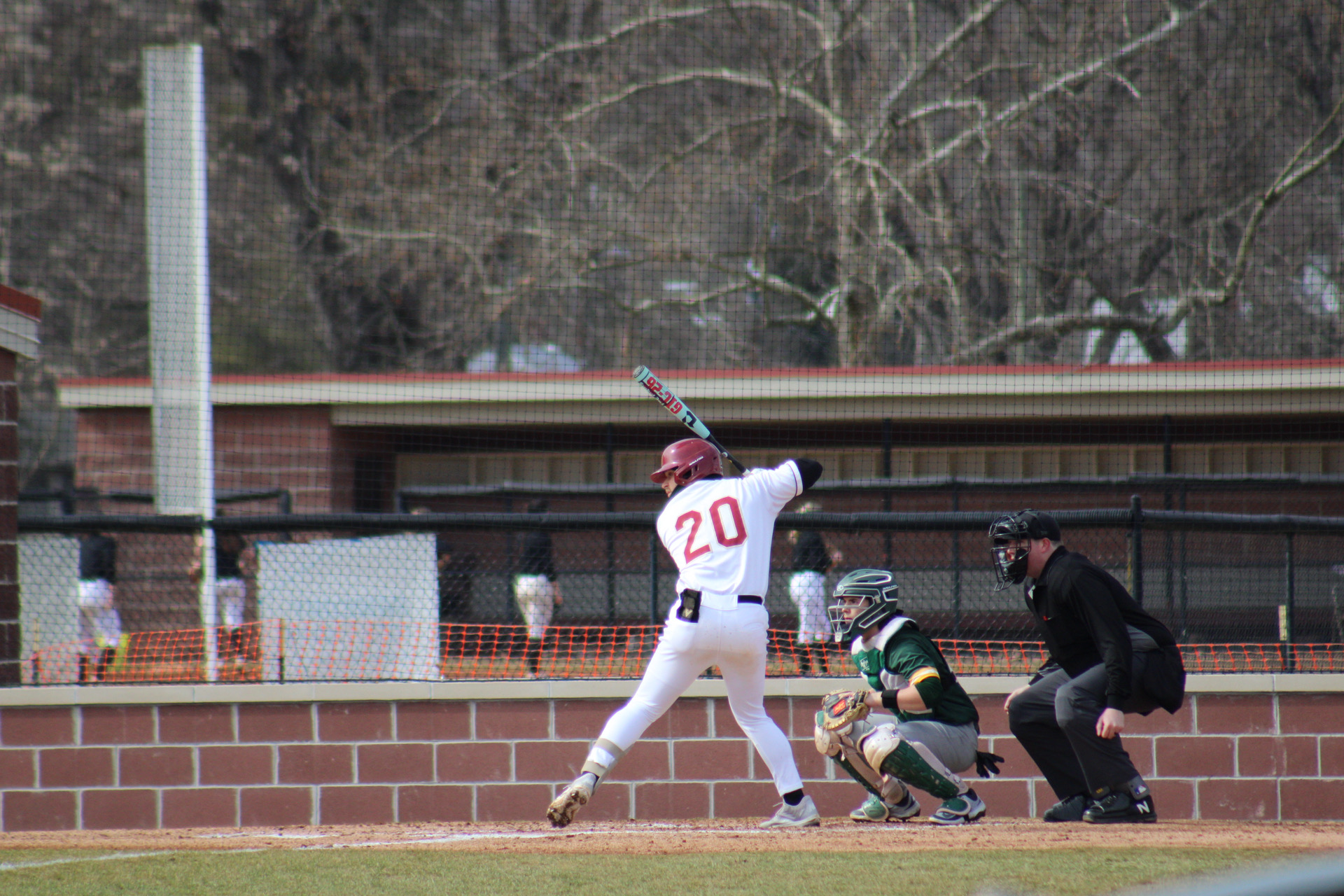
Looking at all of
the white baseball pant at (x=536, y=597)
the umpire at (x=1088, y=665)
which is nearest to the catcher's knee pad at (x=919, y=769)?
the umpire at (x=1088, y=665)

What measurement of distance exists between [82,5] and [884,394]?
49.1ft

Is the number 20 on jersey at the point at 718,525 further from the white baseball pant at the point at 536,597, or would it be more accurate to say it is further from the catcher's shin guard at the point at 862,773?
the white baseball pant at the point at 536,597

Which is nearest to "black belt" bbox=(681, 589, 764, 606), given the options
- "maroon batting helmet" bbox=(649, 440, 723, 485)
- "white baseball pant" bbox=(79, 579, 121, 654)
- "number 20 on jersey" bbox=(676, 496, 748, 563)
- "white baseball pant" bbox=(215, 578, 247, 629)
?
"number 20 on jersey" bbox=(676, 496, 748, 563)

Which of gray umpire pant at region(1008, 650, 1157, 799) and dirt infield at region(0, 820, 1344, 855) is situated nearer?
dirt infield at region(0, 820, 1344, 855)

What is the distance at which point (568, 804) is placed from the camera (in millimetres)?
4637

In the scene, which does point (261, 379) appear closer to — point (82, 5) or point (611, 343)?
point (611, 343)

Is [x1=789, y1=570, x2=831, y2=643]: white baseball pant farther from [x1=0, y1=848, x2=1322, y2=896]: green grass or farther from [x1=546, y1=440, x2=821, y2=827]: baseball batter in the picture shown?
[x1=0, y1=848, x2=1322, y2=896]: green grass

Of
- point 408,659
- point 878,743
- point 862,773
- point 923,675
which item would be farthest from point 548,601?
point 923,675

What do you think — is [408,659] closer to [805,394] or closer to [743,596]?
[743,596]

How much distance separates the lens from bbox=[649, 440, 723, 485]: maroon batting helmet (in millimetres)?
5102

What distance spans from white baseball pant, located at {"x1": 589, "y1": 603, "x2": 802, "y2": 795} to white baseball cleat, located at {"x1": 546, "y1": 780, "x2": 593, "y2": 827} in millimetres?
160

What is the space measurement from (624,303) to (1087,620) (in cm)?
1182

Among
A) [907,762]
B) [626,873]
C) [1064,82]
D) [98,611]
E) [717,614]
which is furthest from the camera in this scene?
[1064,82]

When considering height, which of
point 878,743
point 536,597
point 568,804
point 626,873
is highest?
point 536,597
